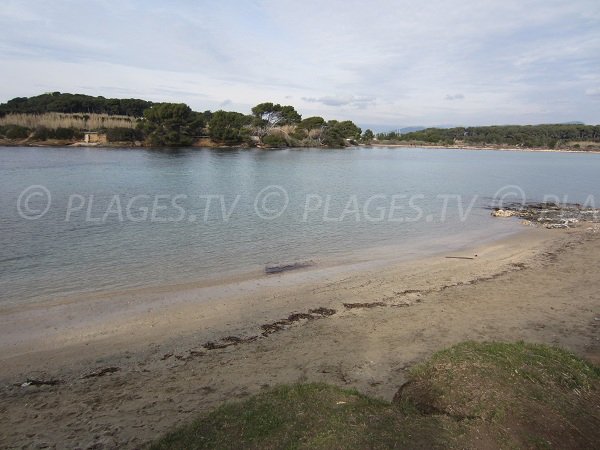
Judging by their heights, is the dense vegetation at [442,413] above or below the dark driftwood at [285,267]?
above

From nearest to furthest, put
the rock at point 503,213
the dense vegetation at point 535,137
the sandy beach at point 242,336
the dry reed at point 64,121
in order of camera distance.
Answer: the sandy beach at point 242,336, the rock at point 503,213, the dry reed at point 64,121, the dense vegetation at point 535,137

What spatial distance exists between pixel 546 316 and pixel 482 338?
2365 mm

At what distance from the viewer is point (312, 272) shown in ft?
45.0

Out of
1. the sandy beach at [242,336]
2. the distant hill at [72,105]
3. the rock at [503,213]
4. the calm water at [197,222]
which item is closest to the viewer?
the sandy beach at [242,336]

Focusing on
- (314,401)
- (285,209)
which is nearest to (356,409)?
(314,401)

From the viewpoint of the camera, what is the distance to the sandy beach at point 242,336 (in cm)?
620

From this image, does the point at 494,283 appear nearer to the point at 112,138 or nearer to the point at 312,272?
the point at 312,272

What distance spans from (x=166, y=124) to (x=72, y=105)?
127 ft

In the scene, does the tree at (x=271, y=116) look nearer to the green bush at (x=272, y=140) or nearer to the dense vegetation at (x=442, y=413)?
the green bush at (x=272, y=140)

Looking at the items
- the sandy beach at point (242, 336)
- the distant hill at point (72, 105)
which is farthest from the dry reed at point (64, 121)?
the sandy beach at point (242, 336)

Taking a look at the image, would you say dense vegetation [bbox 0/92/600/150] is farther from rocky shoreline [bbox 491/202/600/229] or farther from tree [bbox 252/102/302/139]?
rocky shoreline [bbox 491/202/600/229]

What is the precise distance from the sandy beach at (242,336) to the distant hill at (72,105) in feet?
332

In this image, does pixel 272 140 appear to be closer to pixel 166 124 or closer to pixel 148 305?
pixel 166 124

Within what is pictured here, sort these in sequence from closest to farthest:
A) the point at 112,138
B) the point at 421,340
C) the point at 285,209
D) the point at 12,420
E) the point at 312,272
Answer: the point at 12,420 → the point at 421,340 → the point at 312,272 → the point at 285,209 → the point at 112,138
